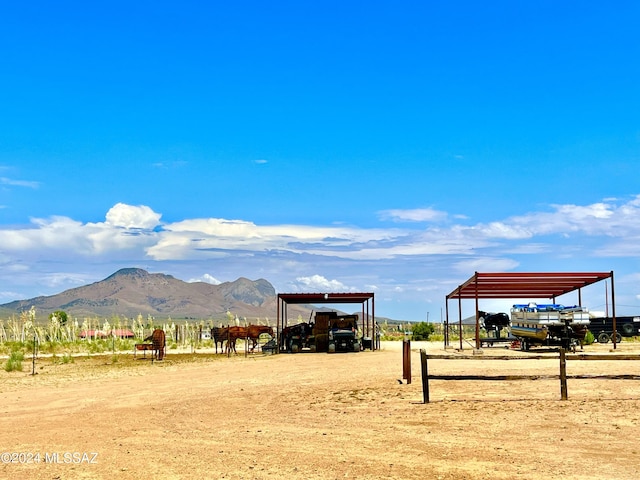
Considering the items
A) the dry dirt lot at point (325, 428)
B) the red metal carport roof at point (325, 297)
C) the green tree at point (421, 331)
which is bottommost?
the dry dirt lot at point (325, 428)

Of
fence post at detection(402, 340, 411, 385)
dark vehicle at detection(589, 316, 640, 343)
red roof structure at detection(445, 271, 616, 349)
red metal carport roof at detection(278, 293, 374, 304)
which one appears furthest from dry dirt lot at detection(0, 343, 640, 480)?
dark vehicle at detection(589, 316, 640, 343)

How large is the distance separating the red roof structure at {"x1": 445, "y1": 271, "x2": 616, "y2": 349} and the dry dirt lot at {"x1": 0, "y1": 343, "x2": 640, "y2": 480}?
1135 cm

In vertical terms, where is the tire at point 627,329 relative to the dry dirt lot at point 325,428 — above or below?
above

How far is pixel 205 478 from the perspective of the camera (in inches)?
376

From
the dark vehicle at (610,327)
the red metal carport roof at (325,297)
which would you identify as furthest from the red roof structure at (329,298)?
the dark vehicle at (610,327)

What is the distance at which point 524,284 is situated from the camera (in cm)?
3766

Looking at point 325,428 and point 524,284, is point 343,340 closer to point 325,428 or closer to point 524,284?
point 524,284

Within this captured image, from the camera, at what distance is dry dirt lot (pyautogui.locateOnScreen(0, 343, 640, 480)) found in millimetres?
10039

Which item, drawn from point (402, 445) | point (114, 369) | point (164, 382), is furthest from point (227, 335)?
point (402, 445)

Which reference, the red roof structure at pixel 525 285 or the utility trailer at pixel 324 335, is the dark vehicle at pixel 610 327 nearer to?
the red roof structure at pixel 525 285

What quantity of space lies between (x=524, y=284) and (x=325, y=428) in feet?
87.7

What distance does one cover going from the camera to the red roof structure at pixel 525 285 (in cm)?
3358

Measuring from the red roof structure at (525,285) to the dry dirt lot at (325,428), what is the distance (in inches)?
447

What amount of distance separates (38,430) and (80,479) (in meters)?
4.43
